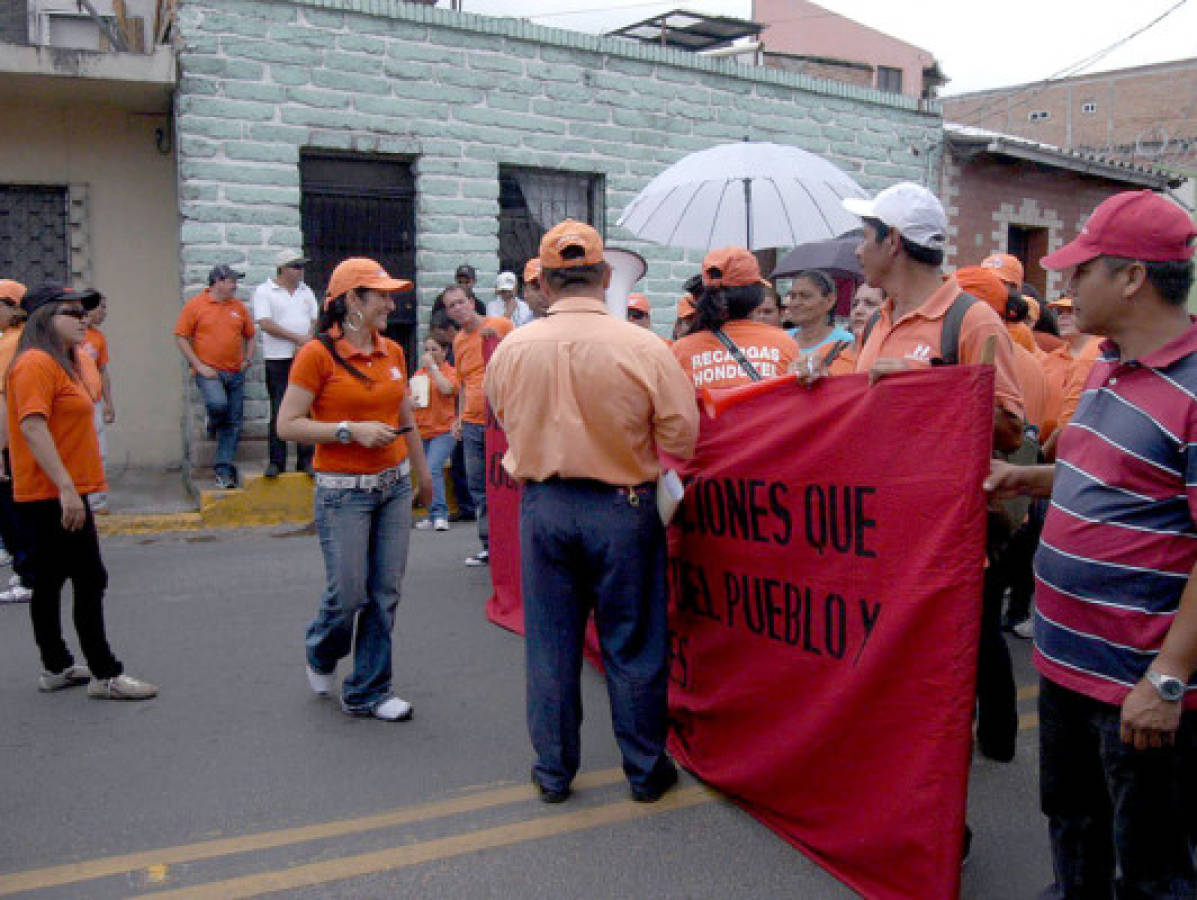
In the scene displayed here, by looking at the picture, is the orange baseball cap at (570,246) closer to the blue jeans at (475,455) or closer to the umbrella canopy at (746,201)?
the umbrella canopy at (746,201)

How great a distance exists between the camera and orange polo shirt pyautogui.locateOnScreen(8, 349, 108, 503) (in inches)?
189

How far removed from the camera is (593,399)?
11.8 ft

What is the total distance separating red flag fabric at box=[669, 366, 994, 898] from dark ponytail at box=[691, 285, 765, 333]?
0.85 meters

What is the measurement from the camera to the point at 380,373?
4.64m

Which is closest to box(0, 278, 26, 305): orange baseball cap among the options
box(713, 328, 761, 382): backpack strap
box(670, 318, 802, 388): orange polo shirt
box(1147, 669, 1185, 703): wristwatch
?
box(670, 318, 802, 388): orange polo shirt

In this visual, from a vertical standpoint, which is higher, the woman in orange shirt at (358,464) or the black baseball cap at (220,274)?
the black baseball cap at (220,274)

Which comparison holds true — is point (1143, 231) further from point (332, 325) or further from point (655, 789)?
point (332, 325)

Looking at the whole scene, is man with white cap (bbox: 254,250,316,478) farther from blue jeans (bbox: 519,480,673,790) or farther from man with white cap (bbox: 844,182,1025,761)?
man with white cap (bbox: 844,182,1025,761)

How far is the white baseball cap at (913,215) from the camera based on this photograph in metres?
3.41

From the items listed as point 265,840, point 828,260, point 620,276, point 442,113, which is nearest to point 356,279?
point 265,840

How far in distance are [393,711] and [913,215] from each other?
2978mm

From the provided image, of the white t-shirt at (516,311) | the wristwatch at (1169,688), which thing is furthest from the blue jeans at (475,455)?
the wristwatch at (1169,688)

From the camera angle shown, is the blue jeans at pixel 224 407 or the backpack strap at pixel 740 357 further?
the blue jeans at pixel 224 407

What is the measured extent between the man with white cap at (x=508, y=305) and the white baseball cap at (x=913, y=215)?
22.0ft
